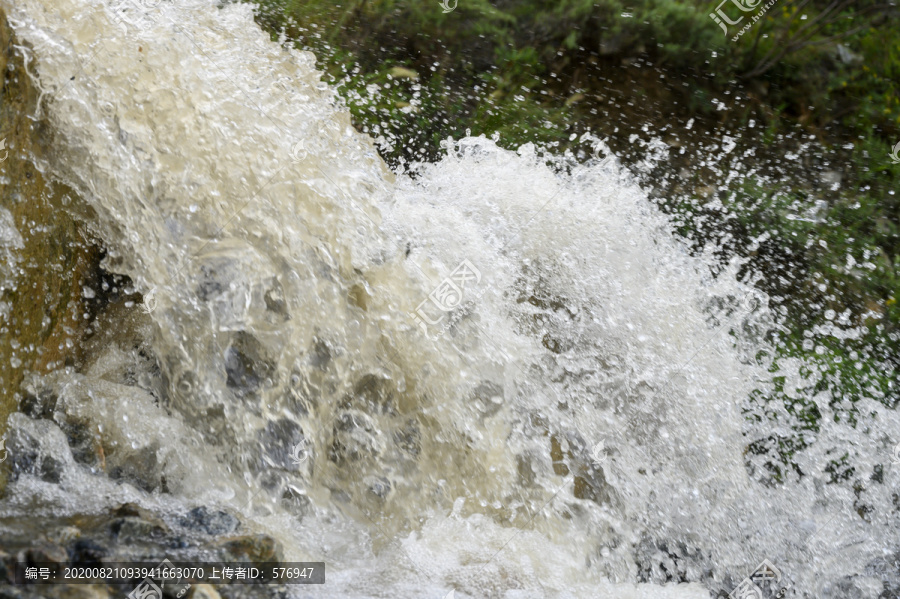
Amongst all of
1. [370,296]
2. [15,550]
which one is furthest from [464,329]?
[15,550]

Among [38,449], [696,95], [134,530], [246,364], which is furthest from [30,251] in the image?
[696,95]

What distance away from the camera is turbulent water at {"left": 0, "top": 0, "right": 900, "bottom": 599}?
286cm

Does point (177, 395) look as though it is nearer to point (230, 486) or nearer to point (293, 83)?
point (230, 486)

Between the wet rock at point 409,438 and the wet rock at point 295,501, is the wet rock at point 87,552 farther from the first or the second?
the wet rock at point 409,438

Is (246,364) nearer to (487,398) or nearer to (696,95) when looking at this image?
(487,398)

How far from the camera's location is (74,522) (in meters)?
2.29

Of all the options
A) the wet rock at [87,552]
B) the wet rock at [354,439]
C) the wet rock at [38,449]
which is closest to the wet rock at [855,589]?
the wet rock at [354,439]

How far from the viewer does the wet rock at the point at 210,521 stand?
2463mm

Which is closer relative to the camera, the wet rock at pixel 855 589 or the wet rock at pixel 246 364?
the wet rock at pixel 246 364

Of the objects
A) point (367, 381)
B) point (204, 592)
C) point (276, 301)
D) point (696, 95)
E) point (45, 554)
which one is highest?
point (696, 95)

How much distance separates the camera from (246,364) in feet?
9.89

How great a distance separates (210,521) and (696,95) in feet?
13.2

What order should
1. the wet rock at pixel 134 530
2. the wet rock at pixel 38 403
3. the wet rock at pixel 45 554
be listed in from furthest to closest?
1. the wet rock at pixel 38 403
2. the wet rock at pixel 134 530
3. the wet rock at pixel 45 554

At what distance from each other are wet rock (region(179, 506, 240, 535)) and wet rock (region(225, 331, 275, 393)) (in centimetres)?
55
